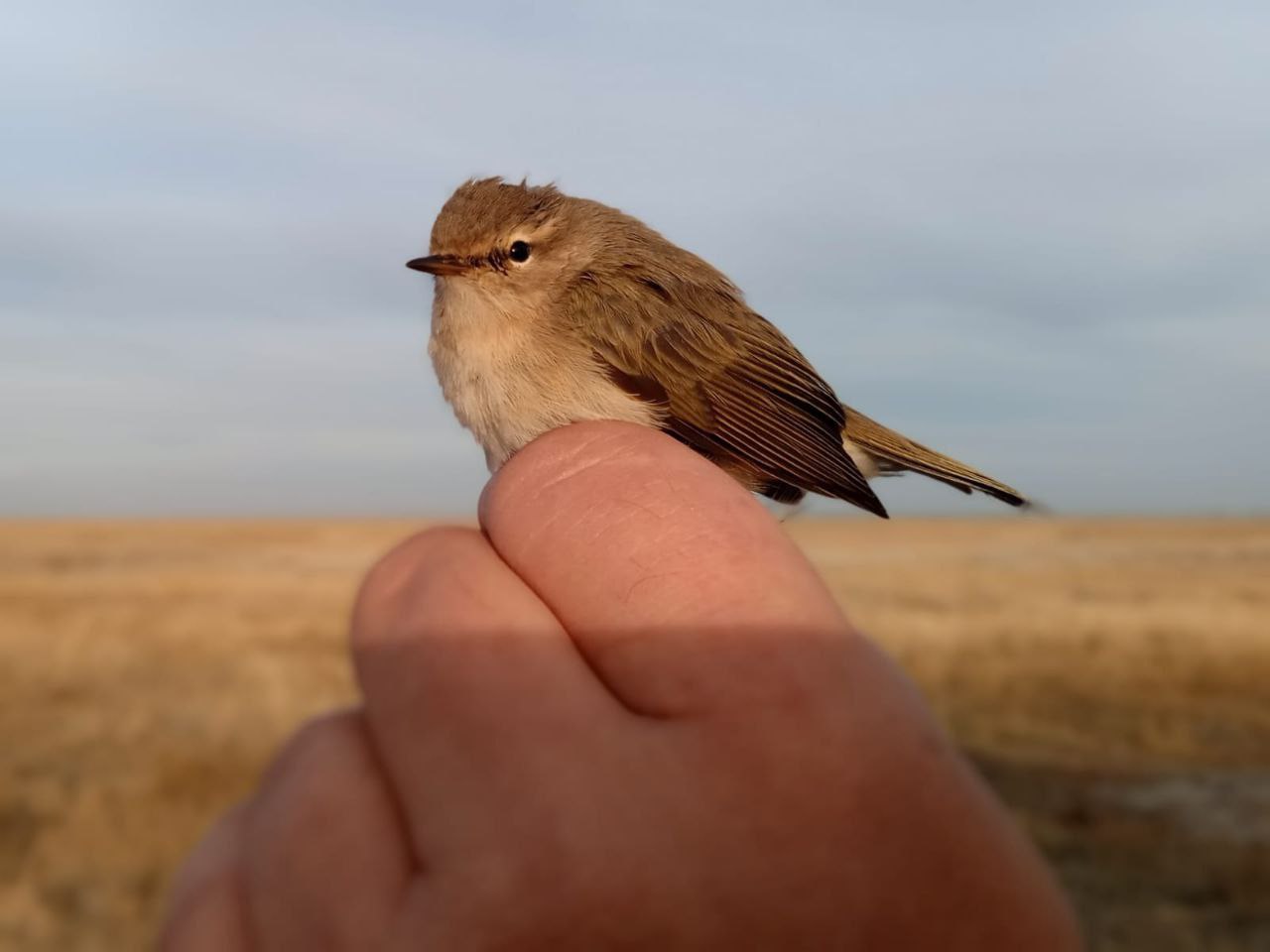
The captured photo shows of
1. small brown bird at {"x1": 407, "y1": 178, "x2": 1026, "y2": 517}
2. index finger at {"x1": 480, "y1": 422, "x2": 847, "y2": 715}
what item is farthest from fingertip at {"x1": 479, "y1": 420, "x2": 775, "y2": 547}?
small brown bird at {"x1": 407, "y1": 178, "x2": 1026, "y2": 517}

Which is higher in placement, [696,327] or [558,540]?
[696,327]

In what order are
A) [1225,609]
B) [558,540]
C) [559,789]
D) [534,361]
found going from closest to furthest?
[559,789]
[558,540]
[534,361]
[1225,609]

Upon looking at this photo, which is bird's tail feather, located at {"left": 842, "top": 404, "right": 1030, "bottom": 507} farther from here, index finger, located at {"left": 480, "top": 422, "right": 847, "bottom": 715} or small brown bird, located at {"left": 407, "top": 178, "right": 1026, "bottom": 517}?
index finger, located at {"left": 480, "top": 422, "right": 847, "bottom": 715}

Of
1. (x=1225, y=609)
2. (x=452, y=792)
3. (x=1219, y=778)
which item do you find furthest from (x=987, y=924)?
(x=1225, y=609)

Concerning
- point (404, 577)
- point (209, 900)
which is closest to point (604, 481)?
point (404, 577)

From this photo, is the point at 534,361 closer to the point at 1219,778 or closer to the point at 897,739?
the point at 897,739

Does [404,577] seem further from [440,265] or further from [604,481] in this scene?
[440,265]

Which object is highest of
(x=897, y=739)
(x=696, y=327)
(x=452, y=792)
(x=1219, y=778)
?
(x=696, y=327)
